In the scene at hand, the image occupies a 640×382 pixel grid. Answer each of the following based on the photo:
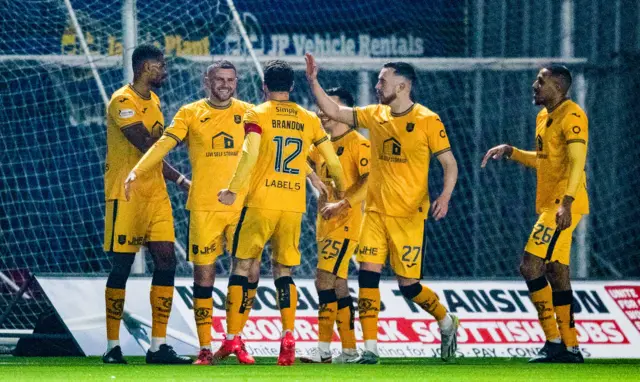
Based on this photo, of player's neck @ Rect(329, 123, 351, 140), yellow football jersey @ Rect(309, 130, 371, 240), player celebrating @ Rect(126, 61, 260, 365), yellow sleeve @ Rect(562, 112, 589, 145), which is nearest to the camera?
player celebrating @ Rect(126, 61, 260, 365)

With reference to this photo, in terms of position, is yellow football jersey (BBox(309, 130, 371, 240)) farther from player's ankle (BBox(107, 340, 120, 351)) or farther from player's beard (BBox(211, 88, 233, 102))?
player's ankle (BBox(107, 340, 120, 351))

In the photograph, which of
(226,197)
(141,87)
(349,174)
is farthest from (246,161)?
(349,174)

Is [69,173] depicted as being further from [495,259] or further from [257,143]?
[257,143]

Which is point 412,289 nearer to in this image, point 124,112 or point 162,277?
point 162,277

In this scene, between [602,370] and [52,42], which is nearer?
[602,370]

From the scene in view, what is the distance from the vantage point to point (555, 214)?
960cm

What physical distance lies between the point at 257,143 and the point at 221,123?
0.70 meters

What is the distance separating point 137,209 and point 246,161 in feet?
3.89

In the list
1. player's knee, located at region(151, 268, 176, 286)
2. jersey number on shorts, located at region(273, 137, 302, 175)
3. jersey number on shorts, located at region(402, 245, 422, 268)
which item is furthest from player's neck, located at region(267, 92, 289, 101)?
player's knee, located at region(151, 268, 176, 286)

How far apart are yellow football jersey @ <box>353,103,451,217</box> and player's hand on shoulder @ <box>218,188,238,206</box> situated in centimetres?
119

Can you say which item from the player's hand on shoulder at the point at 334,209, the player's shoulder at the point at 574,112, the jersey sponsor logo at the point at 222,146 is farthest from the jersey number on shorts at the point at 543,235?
the jersey sponsor logo at the point at 222,146

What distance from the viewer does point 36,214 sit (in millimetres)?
13688

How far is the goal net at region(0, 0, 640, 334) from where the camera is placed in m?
13.7

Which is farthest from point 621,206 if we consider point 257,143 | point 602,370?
point 257,143
